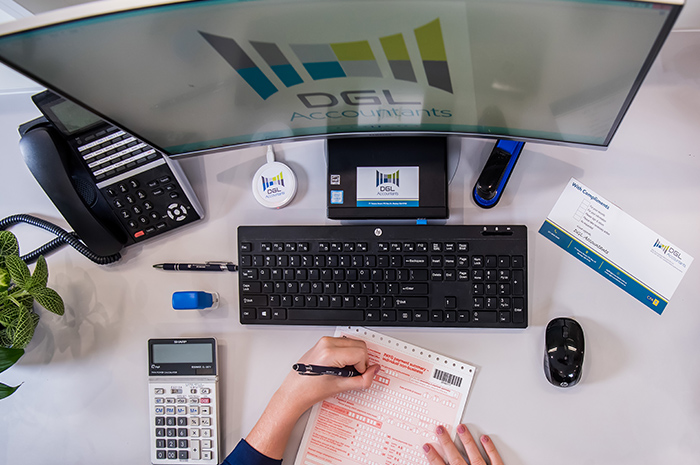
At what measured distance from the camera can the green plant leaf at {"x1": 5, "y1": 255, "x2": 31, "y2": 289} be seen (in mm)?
739

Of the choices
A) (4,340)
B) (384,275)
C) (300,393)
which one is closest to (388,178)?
(384,275)

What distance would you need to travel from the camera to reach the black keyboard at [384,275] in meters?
0.81

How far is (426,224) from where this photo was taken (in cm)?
83

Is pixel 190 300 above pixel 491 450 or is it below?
above

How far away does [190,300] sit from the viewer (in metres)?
0.84

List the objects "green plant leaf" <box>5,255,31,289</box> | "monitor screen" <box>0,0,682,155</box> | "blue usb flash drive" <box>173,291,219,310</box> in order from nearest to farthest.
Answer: "monitor screen" <box>0,0,682,155</box> < "green plant leaf" <box>5,255,31,289</box> < "blue usb flash drive" <box>173,291,219,310</box>

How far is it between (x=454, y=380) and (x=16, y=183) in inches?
36.1

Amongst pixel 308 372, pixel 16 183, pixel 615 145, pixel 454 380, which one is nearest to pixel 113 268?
pixel 16 183

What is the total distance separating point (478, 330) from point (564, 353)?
0.14m

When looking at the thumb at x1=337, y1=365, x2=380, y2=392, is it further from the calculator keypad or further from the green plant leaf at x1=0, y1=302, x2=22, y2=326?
the green plant leaf at x1=0, y1=302, x2=22, y2=326

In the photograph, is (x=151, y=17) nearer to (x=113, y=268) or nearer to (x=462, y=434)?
(x=113, y=268)

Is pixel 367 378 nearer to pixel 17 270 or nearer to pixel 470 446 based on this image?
pixel 470 446

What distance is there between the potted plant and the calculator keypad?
0.23 m

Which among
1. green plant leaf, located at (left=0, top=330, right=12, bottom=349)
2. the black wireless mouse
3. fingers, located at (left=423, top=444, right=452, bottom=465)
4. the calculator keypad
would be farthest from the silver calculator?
the black wireless mouse
